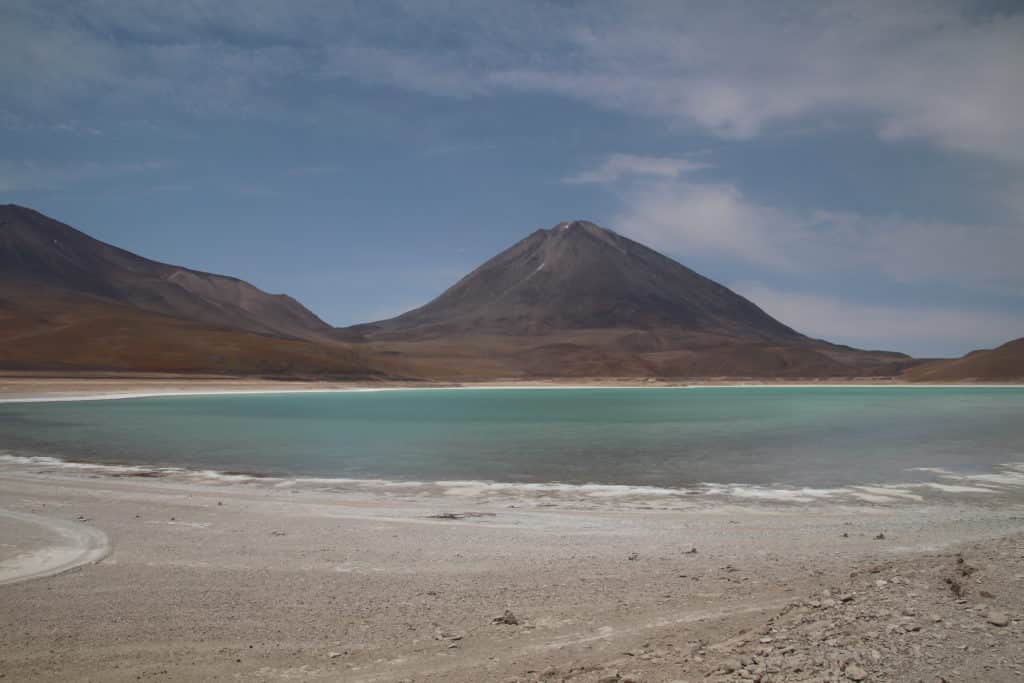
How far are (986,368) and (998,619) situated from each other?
428ft

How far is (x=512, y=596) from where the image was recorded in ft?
23.1

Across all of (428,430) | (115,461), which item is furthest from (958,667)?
(428,430)

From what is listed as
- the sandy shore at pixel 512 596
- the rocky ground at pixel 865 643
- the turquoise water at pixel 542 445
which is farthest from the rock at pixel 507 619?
the turquoise water at pixel 542 445

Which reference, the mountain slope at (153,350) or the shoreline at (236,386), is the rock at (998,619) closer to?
the shoreline at (236,386)

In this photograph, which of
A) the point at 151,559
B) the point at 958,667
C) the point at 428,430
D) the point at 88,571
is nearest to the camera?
the point at 958,667

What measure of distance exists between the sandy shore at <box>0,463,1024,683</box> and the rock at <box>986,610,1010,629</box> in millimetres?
22

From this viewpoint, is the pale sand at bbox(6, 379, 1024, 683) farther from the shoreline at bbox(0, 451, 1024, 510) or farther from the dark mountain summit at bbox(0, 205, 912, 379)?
the dark mountain summit at bbox(0, 205, 912, 379)

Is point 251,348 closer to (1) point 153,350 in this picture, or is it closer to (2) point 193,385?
(1) point 153,350

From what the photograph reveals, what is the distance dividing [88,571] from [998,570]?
9.02m

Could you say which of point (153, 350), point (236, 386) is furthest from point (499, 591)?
point (153, 350)

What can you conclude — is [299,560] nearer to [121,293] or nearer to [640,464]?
[640,464]

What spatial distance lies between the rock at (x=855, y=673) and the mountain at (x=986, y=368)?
412 feet

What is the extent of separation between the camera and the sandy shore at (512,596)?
5227mm

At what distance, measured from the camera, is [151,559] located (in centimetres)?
834
